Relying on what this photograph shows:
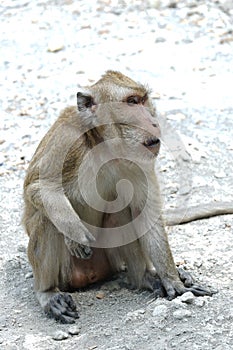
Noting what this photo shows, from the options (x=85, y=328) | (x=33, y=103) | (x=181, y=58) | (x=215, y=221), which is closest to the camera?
(x=85, y=328)

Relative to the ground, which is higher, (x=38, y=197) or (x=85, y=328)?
(x=38, y=197)

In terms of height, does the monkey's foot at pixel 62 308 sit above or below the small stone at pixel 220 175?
above

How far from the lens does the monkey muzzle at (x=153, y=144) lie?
14.4 ft

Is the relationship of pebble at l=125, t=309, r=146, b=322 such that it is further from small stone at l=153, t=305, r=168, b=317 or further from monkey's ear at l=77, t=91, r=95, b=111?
monkey's ear at l=77, t=91, r=95, b=111

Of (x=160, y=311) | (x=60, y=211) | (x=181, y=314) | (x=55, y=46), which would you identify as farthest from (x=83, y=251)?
(x=55, y=46)

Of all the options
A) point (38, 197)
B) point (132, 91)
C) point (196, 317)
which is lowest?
point (196, 317)

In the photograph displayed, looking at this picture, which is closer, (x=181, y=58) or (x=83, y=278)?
(x=83, y=278)

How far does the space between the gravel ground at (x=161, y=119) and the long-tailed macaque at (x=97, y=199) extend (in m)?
0.16

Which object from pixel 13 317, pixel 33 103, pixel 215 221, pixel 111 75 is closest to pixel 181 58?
pixel 33 103

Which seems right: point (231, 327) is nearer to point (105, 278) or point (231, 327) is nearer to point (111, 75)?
point (105, 278)

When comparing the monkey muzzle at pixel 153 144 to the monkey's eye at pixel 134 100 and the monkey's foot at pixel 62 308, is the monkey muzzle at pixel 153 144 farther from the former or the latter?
the monkey's foot at pixel 62 308

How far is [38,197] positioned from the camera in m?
4.58


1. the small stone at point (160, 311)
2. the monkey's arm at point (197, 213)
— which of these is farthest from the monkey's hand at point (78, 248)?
the monkey's arm at point (197, 213)

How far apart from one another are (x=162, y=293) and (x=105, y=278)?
0.50 m
